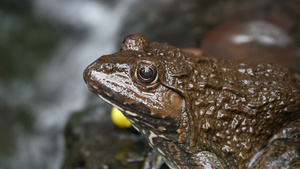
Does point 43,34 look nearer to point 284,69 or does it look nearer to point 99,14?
point 99,14

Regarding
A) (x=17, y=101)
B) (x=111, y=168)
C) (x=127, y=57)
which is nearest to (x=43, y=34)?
(x=17, y=101)

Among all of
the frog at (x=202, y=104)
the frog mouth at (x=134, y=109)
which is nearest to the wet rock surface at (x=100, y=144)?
the frog at (x=202, y=104)

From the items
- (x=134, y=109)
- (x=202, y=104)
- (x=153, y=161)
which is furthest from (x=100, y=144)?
(x=202, y=104)

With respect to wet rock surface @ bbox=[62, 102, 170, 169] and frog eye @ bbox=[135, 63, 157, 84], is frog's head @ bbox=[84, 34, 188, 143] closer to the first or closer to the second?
frog eye @ bbox=[135, 63, 157, 84]

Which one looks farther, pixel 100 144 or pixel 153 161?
pixel 100 144

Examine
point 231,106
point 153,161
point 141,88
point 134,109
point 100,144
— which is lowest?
point 100,144

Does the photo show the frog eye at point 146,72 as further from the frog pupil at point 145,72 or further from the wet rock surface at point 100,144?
the wet rock surface at point 100,144

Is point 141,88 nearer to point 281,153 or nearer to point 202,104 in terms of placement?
point 202,104
